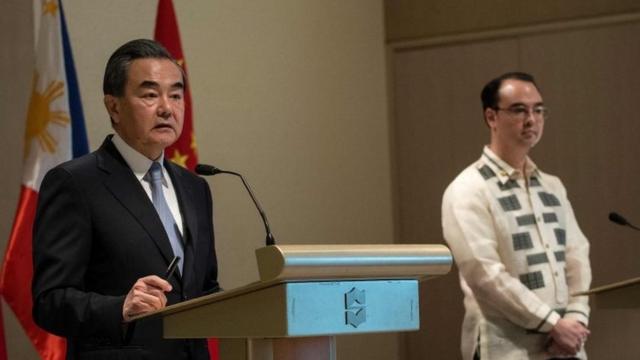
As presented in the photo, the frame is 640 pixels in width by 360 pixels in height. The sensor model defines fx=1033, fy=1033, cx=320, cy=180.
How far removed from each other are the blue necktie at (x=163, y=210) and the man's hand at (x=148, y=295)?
0.40 meters

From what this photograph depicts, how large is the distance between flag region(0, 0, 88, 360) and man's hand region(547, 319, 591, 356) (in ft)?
6.30

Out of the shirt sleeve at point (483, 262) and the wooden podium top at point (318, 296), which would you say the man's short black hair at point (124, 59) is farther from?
the shirt sleeve at point (483, 262)

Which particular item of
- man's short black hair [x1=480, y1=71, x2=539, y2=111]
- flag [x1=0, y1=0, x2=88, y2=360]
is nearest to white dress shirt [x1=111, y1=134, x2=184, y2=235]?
flag [x1=0, y1=0, x2=88, y2=360]

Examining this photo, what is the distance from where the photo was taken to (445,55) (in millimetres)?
6891

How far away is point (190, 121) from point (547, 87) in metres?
2.81

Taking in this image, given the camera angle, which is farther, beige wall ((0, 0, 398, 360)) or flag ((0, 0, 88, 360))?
beige wall ((0, 0, 398, 360))

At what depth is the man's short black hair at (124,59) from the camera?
251 cm

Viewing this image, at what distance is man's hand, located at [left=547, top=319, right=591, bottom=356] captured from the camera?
4141 millimetres

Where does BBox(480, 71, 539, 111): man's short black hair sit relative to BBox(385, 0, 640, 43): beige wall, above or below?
below

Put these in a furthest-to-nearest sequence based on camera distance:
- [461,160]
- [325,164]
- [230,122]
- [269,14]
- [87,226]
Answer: [461,160], [325,164], [269,14], [230,122], [87,226]

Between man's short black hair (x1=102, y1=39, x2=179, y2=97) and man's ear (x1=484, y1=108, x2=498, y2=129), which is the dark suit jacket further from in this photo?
man's ear (x1=484, y1=108, x2=498, y2=129)

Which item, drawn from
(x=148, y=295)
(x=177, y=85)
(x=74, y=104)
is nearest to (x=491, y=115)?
(x=74, y=104)

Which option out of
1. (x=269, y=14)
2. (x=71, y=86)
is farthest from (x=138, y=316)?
(x=269, y=14)

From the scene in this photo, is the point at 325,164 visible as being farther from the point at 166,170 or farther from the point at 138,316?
the point at 138,316
